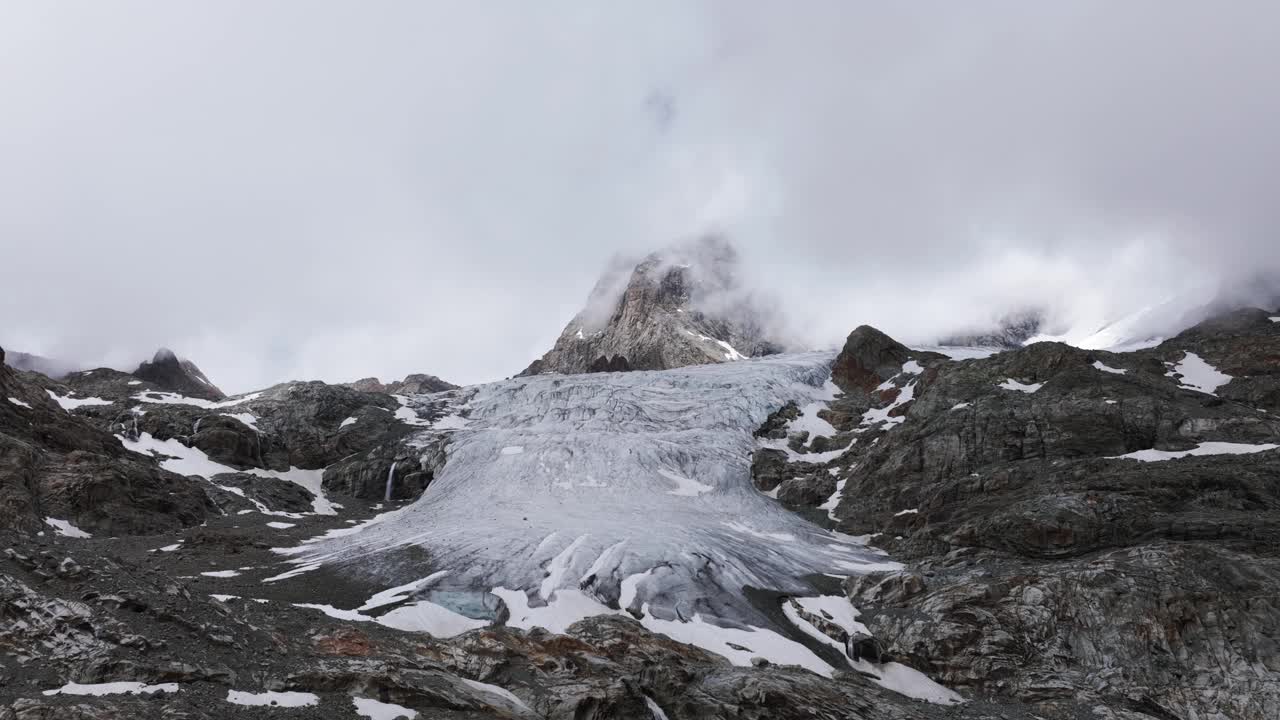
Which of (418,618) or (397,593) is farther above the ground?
(397,593)

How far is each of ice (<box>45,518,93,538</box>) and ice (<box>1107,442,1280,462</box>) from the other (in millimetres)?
63095

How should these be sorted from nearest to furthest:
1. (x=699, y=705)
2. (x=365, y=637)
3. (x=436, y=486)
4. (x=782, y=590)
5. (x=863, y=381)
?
(x=699, y=705) → (x=365, y=637) → (x=782, y=590) → (x=436, y=486) → (x=863, y=381)

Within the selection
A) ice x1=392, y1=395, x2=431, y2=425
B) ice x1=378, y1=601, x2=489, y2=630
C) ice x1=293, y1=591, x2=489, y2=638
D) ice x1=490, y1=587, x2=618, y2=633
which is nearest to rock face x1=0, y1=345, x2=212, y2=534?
ice x1=293, y1=591, x2=489, y2=638

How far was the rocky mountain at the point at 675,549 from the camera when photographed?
20.7 metres

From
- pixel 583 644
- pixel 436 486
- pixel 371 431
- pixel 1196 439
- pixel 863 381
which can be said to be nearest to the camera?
pixel 583 644

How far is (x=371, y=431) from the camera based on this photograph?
249ft

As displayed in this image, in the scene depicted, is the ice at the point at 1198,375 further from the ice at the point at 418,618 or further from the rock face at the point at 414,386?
the rock face at the point at 414,386

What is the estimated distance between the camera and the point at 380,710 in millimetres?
18625

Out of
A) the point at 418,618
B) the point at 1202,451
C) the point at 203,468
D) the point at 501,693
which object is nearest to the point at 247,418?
the point at 203,468

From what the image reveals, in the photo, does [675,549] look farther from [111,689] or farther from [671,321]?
[671,321]

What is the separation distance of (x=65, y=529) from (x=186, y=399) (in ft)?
148

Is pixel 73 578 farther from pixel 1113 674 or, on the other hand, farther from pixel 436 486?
pixel 436 486

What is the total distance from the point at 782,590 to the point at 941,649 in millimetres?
9993

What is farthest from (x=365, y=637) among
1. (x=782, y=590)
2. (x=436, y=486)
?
(x=436, y=486)
